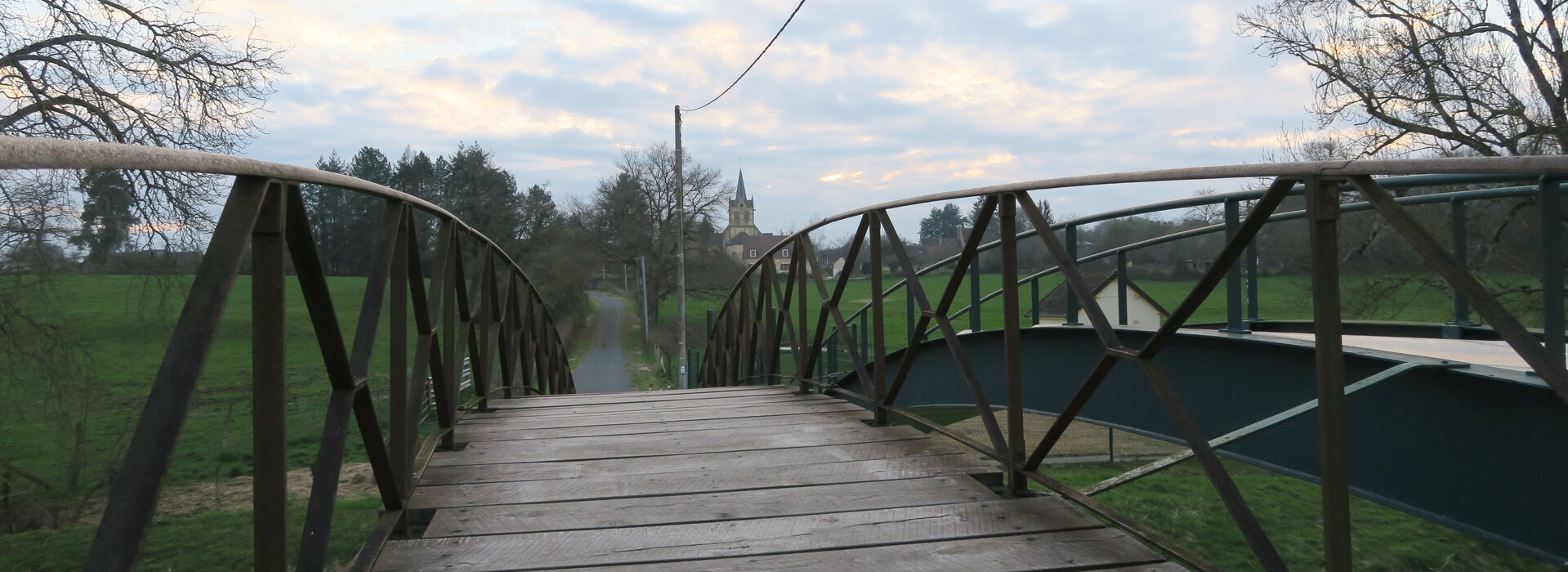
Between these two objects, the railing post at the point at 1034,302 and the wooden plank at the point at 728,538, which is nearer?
the wooden plank at the point at 728,538

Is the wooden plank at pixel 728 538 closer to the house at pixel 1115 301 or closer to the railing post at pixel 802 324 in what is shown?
the railing post at pixel 802 324

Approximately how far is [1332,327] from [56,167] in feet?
5.93

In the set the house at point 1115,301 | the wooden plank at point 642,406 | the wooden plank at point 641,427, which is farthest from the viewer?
the house at point 1115,301

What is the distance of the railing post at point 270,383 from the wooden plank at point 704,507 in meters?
0.74

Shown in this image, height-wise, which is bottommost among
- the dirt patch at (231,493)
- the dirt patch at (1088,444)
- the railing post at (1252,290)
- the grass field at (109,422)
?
the dirt patch at (1088,444)

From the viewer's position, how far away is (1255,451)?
3.93m

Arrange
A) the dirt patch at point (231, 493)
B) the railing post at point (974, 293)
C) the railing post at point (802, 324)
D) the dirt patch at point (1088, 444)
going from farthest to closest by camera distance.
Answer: the dirt patch at point (1088, 444), the dirt patch at point (231, 493), the railing post at point (974, 293), the railing post at point (802, 324)

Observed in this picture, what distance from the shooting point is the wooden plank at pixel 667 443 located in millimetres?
3061

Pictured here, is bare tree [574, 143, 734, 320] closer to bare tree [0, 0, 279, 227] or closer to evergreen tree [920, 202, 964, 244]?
evergreen tree [920, 202, 964, 244]

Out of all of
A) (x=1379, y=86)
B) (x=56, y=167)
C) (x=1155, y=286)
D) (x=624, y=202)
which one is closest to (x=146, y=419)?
(x=56, y=167)

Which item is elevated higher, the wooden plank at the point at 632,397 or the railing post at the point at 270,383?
the railing post at the point at 270,383

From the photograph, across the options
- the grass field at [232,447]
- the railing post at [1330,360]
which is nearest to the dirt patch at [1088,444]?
the grass field at [232,447]

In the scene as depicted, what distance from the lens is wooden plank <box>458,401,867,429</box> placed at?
3.80 m

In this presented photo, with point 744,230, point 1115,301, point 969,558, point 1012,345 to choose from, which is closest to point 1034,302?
point 1115,301
